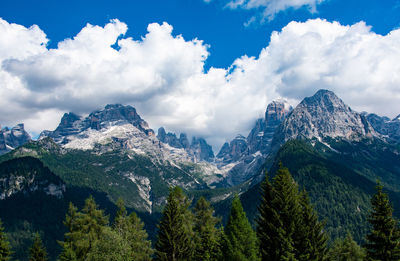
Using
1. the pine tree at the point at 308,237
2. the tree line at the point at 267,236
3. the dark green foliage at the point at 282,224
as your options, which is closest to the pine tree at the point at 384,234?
the tree line at the point at 267,236

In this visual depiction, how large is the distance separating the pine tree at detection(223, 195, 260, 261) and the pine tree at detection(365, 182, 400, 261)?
14.8 metres

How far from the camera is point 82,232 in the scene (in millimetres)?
64438

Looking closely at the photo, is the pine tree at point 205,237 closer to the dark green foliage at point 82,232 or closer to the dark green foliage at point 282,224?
the dark green foliage at point 282,224

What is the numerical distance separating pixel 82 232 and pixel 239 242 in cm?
3708

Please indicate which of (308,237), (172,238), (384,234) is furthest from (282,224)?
(172,238)

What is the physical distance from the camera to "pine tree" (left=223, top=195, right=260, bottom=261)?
136 feet

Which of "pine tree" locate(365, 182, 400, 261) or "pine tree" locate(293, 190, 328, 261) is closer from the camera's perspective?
"pine tree" locate(365, 182, 400, 261)

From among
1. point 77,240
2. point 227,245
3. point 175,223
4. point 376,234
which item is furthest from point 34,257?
point 376,234

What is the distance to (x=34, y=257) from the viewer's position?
71.9m

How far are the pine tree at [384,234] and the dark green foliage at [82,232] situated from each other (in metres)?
46.2

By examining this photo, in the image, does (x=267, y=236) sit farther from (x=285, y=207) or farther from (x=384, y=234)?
(x=384, y=234)

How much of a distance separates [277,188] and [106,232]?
2903 centimetres

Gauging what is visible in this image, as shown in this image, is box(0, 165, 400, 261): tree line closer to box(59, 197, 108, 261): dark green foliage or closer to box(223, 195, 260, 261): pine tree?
box(223, 195, 260, 261): pine tree

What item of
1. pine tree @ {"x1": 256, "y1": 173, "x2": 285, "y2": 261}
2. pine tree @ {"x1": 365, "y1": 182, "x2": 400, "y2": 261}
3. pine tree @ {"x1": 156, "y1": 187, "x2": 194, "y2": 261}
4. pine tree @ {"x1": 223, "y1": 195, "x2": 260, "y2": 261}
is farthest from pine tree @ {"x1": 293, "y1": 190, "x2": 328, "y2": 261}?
pine tree @ {"x1": 156, "y1": 187, "x2": 194, "y2": 261}
